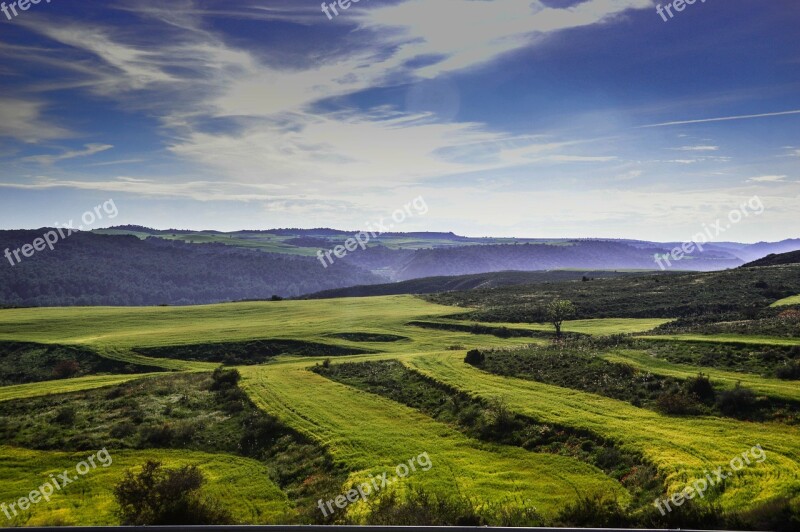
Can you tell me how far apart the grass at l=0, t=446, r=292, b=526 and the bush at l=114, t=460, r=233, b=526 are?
183 centimetres

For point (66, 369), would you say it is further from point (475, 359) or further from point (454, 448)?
point (454, 448)

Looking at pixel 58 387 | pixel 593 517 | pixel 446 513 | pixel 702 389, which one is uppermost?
pixel 58 387

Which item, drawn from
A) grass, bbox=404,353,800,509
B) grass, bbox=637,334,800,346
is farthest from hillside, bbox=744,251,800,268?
grass, bbox=404,353,800,509

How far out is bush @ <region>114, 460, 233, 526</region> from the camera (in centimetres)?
1948

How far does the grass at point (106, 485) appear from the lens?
22656 mm

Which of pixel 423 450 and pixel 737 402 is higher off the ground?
pixel 737 402

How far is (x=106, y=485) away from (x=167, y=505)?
9625mm

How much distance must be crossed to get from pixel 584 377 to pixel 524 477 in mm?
17598

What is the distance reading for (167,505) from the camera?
2002 centimetres

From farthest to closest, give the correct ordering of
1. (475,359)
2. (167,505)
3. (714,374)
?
(475,359) → (714,374) → (167,505)

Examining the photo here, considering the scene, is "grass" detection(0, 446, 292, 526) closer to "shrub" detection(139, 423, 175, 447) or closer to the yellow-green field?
the yellow-green field

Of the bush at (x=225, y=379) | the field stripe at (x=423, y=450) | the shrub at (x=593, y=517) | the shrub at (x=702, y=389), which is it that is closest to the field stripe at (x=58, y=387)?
the bush at (x=225, y=379)

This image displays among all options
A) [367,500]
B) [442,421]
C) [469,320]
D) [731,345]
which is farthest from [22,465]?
[469,320]

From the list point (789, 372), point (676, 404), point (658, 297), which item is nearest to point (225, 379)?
point (676, 404)
